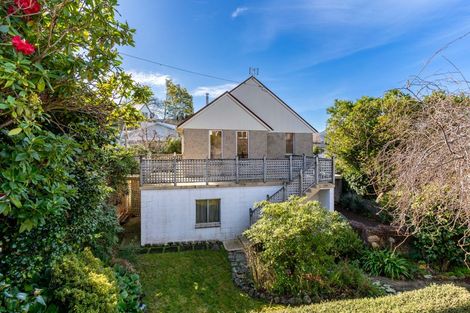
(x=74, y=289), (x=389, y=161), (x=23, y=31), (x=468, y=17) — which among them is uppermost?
(x=468, y=17)

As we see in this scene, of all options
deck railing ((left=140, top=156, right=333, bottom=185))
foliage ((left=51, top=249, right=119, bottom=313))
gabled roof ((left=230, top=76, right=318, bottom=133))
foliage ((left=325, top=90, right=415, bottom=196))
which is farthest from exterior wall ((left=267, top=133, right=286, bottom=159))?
foliage ((left=51, top=249, right=119, bottom=313))

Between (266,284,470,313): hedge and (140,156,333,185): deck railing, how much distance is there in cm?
703

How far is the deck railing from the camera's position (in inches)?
442

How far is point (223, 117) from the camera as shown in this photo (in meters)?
14.1

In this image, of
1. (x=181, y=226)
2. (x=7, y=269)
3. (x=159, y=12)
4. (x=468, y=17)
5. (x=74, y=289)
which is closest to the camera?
(x=7, y=269)

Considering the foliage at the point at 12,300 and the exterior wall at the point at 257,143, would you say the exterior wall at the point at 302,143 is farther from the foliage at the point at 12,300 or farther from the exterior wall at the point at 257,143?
the foliage at the point at 12,300

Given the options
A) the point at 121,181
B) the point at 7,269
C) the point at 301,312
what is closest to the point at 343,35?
the point at 301,312

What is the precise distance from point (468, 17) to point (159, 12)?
26.9ft

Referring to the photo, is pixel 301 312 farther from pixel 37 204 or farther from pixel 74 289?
pixel 37 204

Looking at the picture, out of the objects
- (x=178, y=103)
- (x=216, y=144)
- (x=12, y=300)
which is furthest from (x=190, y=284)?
(x=178, y=103)

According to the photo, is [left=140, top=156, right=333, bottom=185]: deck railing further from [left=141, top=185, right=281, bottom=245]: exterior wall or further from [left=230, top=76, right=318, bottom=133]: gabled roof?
[left=230, top=76, right=318, bottom=133]: gabled roof

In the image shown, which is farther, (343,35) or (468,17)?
(343,35)

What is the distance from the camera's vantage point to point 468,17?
16.1 feet

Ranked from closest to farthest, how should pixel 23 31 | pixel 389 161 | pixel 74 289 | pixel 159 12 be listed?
1. pixel 23 31
2. pixel 74 289
3. pixel 389 161
4. pixel 159 12
